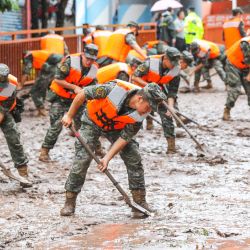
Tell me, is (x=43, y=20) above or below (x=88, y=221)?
above

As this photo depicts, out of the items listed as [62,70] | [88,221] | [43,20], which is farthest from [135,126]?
[43,20]

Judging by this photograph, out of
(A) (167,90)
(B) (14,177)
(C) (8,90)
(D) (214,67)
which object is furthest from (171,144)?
(D) (214,67)

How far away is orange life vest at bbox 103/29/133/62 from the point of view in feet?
50.5

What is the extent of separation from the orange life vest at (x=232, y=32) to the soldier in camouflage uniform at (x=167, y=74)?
19.6ft

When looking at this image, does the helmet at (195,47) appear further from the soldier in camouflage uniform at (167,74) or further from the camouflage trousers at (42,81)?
the soldier in camouflage uniform at (167,74)

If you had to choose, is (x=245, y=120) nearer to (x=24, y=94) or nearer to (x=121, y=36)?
(x=121, y=36)

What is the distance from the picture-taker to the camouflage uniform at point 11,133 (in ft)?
30.1

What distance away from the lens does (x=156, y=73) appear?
11.3 m

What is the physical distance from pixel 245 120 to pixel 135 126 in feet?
25.9

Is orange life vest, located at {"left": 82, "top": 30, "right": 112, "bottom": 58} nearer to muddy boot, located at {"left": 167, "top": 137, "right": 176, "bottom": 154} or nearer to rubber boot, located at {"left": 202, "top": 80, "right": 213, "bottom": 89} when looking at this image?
rubber boot, located at {"left": 202, "top": 80, "right": 213, "bottom": 89}

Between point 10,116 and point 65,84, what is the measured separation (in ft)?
4.95

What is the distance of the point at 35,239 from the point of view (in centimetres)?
693

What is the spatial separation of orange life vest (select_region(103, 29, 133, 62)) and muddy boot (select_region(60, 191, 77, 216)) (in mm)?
7640

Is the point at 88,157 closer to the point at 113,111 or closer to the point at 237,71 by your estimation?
the point at 113,111
